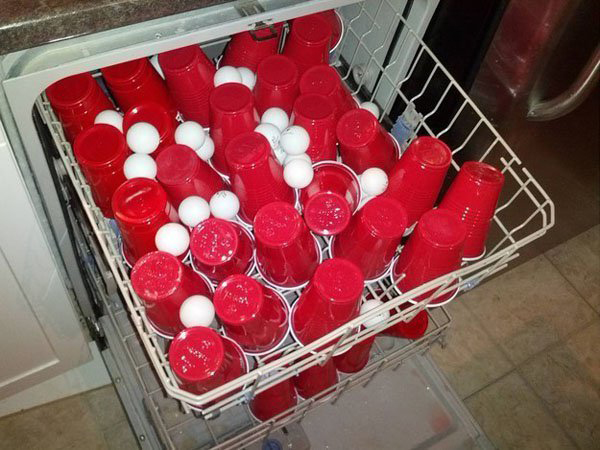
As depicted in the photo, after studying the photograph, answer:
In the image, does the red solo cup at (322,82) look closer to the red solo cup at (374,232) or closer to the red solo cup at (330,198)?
the red solo cup at (330,198)

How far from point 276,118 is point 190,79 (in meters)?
0.14

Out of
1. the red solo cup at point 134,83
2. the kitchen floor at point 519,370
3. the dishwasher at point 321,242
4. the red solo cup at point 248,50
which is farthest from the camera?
the kitchen floor at point 519,370

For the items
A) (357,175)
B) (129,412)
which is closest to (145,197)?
(357,175)

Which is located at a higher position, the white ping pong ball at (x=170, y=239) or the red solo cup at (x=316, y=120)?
the red solo cup at (x=316, y=120)

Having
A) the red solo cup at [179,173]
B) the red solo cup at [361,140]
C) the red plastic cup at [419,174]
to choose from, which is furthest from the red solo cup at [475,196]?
the red solo cup at [179,173]

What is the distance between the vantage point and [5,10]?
0.56 metres

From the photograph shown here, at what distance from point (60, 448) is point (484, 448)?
0.95 metres

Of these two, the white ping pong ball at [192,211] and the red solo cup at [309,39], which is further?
the red solo cup at [309,39]

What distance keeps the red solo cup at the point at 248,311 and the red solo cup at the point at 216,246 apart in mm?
35

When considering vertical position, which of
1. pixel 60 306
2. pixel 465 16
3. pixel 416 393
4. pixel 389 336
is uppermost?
pixel 465 16

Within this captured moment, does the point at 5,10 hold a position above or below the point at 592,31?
above

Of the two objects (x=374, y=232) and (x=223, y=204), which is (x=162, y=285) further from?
(x=374, y=232)

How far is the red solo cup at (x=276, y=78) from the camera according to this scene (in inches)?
35.0

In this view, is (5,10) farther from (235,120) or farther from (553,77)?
(553,77)
